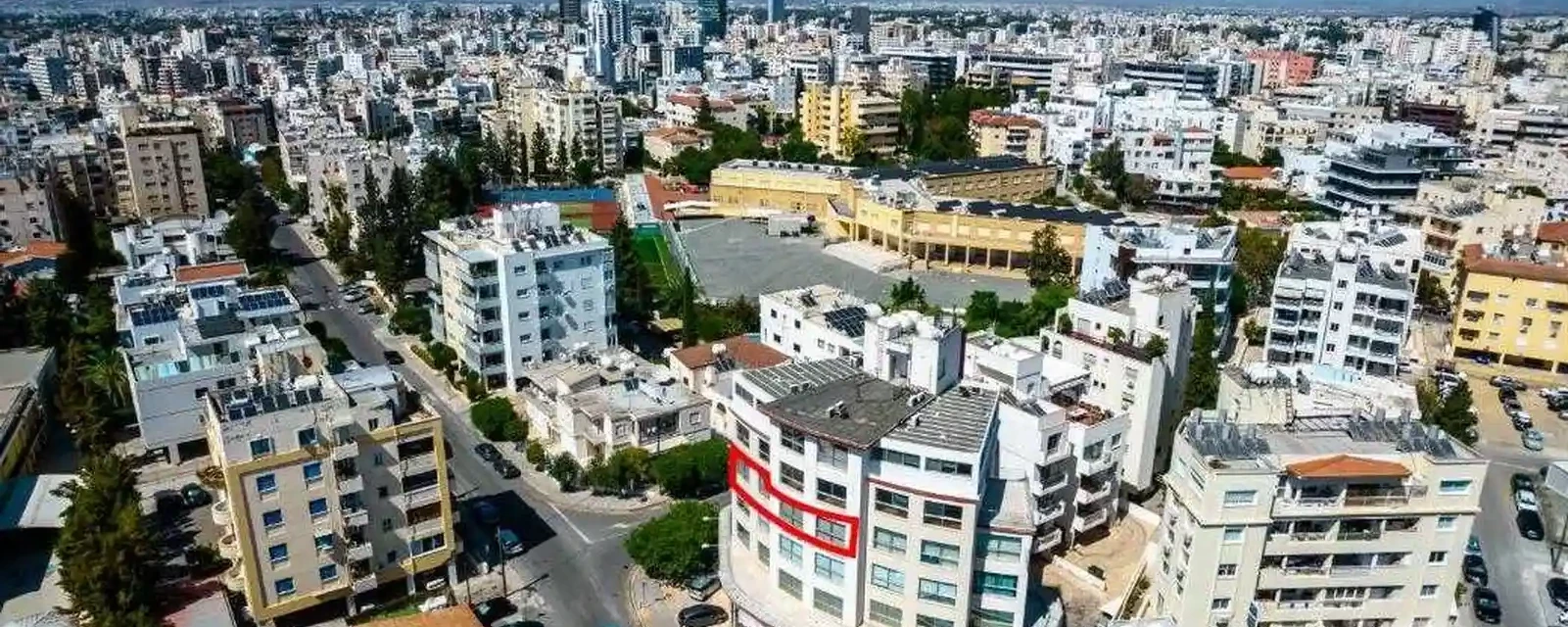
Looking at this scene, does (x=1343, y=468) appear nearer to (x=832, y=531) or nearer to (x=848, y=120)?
(x=832, y=531)

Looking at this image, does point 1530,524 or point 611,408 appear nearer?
point 1530,524

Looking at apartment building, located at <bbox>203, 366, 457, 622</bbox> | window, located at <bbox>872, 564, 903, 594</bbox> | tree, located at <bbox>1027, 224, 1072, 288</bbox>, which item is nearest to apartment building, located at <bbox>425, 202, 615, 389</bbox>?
apartment building, located at <bbox>203, 366, 457, 622</bbox>

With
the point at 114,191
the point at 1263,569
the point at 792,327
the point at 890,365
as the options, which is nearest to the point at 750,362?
the point at 792,327

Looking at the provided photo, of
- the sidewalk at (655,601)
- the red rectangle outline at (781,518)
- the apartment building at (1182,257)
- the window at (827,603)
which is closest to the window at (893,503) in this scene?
the red rectangle outline at (781,518)

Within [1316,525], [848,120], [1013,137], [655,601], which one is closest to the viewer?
[1316,525]

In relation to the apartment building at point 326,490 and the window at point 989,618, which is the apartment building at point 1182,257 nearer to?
the window at point 989,618

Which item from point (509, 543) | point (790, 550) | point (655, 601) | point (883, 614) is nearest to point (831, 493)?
point (790, 550)

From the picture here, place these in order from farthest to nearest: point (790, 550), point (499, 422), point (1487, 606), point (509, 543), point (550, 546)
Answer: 1. point (499, 422)
2. point (550, 546)
3. point (509, 543)
4. point (1487, 606)
5. point (790, 550)
